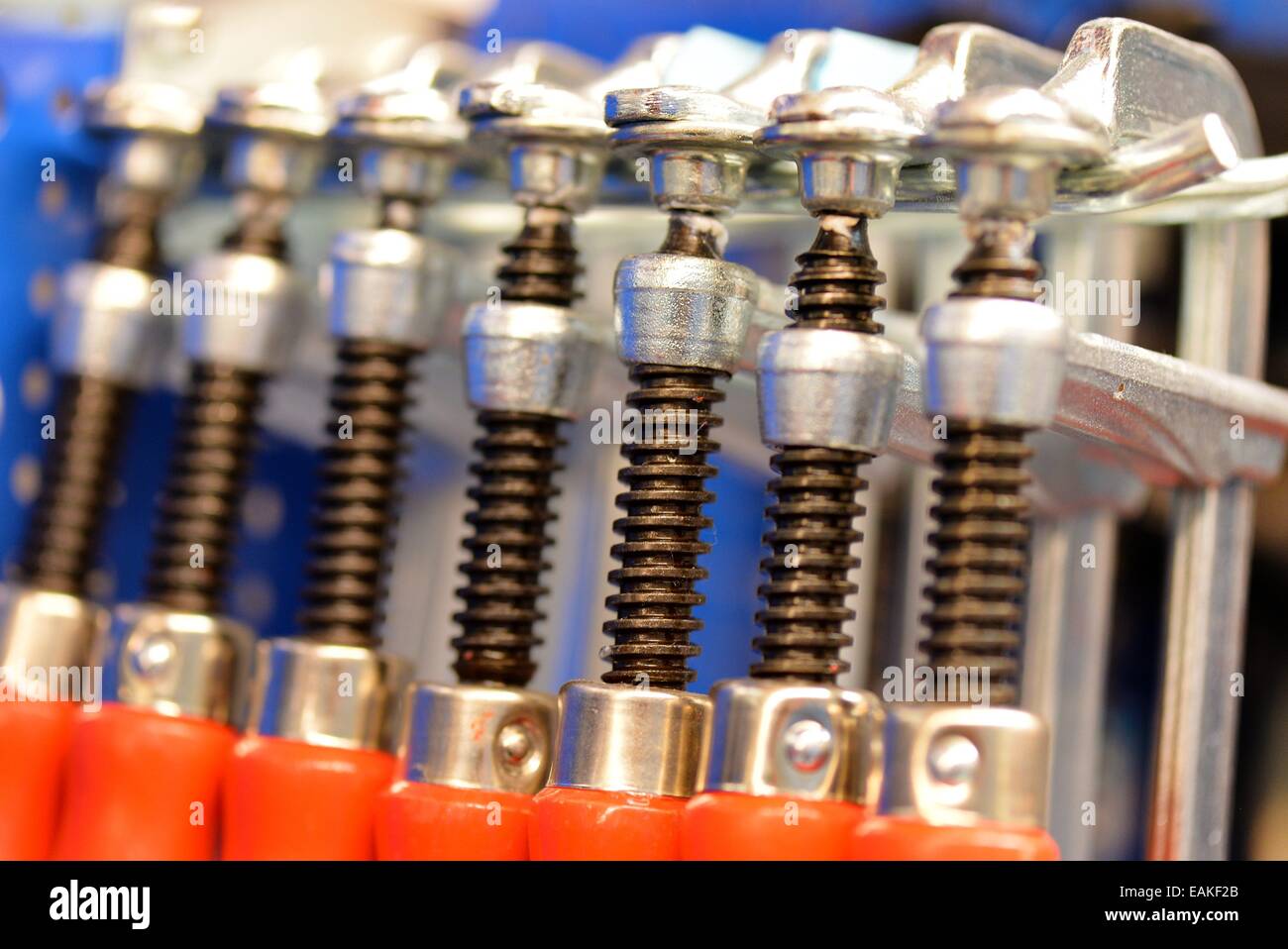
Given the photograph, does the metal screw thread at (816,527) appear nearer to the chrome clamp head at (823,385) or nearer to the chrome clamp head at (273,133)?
the chrome clamp head at (823,385)

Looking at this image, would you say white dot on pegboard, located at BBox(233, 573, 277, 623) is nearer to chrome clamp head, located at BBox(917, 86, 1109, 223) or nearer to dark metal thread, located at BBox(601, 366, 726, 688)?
dark metal thread, located at BBox(601, 366, 726, 688)

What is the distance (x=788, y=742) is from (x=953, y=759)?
0.05 m

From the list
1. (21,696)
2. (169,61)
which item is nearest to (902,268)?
(169,61)

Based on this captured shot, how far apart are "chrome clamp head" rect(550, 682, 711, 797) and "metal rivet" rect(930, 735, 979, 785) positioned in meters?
0.09

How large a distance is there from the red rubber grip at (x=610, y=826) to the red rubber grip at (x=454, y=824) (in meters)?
0.05

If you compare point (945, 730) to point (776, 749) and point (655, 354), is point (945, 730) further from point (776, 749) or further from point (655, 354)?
point (655, 354)

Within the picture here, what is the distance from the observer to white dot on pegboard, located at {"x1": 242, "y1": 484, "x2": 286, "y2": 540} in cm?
104

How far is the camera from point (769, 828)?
54 cm

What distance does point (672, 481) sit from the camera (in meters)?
0.62

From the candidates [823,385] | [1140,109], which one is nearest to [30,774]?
[823,385]

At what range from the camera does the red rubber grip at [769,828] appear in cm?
54

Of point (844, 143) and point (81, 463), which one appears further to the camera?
point (81, 463)

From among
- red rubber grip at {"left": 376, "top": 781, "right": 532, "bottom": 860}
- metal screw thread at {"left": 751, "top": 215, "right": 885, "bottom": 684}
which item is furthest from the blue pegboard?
metal screw thread at {"left": 751, "top": 215, "right": 885, "bottom": 684}

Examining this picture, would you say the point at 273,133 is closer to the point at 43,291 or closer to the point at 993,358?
the point at 43,291
